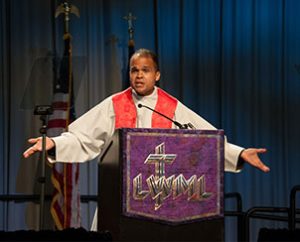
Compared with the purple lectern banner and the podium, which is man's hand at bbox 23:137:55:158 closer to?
the podium

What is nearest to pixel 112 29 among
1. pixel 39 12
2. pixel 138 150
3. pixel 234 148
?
pixel 39 12

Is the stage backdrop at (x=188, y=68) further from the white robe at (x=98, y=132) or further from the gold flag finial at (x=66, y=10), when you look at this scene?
the white robe at (x=98, y=132)

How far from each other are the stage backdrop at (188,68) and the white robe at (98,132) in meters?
1.62

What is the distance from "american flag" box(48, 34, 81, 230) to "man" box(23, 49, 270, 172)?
1.17 meters

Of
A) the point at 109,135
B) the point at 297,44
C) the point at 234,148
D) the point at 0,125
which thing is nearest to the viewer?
the point at 234,148

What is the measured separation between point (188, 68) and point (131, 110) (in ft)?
6.33

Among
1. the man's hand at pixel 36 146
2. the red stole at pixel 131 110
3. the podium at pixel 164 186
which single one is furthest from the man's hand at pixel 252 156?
the man's hand at pixel 36 146

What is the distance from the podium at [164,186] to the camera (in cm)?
264

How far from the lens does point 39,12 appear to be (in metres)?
5.12

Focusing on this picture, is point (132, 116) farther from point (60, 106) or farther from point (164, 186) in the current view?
point (60, 106)

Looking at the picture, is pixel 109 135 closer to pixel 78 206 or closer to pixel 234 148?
pixel 234 148

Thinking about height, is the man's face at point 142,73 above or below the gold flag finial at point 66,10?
below

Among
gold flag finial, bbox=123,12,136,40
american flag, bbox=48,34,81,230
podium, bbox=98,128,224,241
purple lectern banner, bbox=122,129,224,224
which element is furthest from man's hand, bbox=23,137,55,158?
gold flag finial, bbox=123,12,136,40

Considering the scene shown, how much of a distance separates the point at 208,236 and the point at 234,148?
0.59 metres
